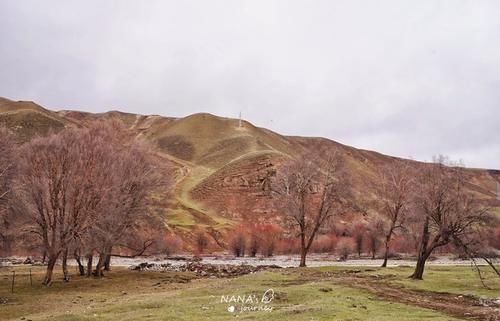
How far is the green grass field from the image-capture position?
984 inches

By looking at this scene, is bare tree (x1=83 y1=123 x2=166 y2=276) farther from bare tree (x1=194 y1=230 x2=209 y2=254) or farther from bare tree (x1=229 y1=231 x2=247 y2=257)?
bare tree (x1=194 y1=230 x2=209 y2=254)

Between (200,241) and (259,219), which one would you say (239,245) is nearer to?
(200,241)

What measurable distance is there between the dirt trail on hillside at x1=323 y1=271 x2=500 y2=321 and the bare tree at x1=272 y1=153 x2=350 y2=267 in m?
20.4

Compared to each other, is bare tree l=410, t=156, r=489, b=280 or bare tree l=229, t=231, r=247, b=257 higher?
bare tree l=410, t=156, r=489, b=280

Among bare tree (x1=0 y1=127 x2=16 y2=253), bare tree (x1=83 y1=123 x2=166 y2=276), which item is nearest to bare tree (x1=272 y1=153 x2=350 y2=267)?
bare tree (x1=83 y1=123 x2=166 y2=276)

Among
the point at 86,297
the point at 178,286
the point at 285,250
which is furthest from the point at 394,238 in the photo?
the point at 86,297

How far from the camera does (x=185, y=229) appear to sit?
138625mm

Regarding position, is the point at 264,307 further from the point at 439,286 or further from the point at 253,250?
the point at 253,250

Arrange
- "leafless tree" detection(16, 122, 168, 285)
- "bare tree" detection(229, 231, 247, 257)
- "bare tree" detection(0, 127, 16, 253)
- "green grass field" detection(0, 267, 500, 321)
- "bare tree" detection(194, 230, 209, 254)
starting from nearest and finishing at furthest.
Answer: "green grass field" detection(0, 267, 500, 321) < "bare tree" detection(0, 127, 16, 253) < "leafless tree" detection(16, 122, 168, 285) < "bare tree" detection(229, 231, 247, 257) < "bare tree" detection(194, 230, 209, 254)

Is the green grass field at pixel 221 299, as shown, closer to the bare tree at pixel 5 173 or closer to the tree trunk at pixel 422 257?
the tree trunk at pixel 422 257

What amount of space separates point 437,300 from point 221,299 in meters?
13.6

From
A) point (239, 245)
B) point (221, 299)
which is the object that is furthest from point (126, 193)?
point (239, 245)

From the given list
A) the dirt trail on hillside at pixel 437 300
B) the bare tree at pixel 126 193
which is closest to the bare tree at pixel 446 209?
the dirt trail on hillside at pixel 437 300

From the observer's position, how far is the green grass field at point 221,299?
82.0 ft
